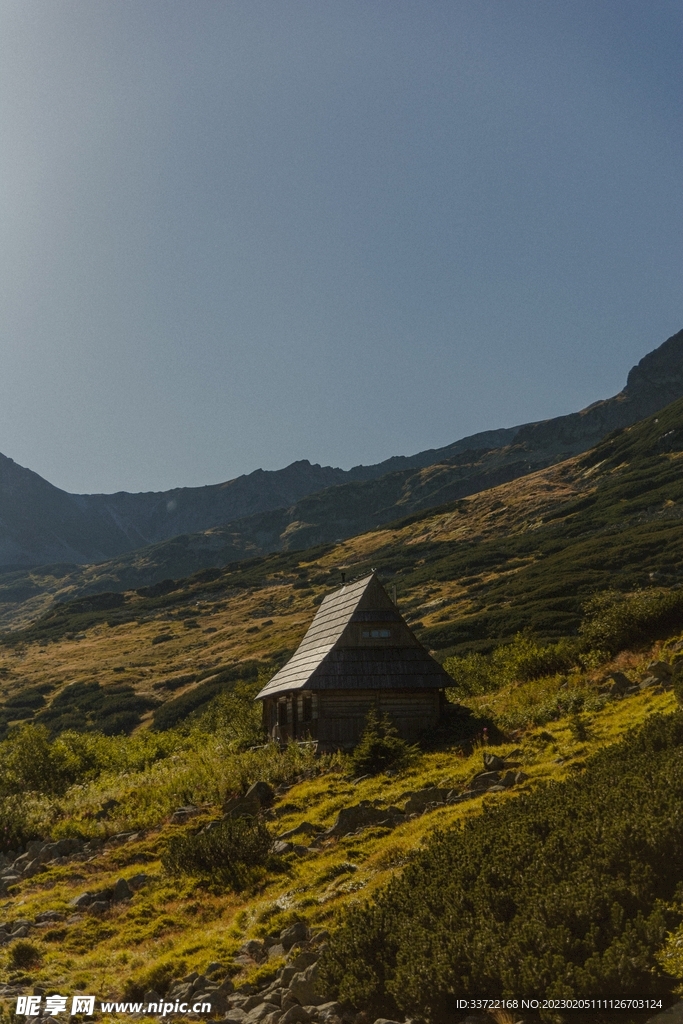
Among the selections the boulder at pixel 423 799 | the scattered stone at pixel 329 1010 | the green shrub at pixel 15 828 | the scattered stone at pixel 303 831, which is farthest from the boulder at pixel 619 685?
the green shrub at pixel 15 828

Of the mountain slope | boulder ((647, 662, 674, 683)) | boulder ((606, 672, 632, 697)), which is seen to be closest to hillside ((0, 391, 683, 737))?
the mountain slope

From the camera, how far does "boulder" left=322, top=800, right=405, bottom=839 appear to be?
563 inches

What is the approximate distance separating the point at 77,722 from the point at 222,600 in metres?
65.9

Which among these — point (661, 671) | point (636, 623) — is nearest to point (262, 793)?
point (661, 671)

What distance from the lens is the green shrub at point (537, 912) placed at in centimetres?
634

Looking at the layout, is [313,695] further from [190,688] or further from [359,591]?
[190,688]

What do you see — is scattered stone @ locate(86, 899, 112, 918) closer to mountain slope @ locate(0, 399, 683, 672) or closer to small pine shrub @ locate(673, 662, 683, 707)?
small pine shrub @ locate(673, 662, 683, 707)

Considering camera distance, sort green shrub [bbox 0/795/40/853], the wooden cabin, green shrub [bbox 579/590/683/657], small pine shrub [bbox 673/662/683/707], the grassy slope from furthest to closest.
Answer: the wooden cabin < green shrub [bbox 579/590/683/657] < green shrub [bbox 0/795/40/853] < small pine shrub [bbox 673/662/683/707] < the grassy slope

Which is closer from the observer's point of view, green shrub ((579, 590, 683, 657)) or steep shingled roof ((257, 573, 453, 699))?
green shrub ((579, 590, 683, 657))

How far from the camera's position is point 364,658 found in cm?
2564

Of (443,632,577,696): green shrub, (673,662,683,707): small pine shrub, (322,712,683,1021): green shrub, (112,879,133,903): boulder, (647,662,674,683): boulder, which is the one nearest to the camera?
(322,712,683,1021): green shrub

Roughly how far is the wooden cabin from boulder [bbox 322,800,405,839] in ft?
28.9

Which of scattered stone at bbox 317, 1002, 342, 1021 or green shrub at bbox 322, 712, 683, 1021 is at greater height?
green shrub at bbox 322, 712, 683, 1021

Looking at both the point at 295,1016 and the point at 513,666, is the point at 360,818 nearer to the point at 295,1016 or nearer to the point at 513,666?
the point at 295,1016
